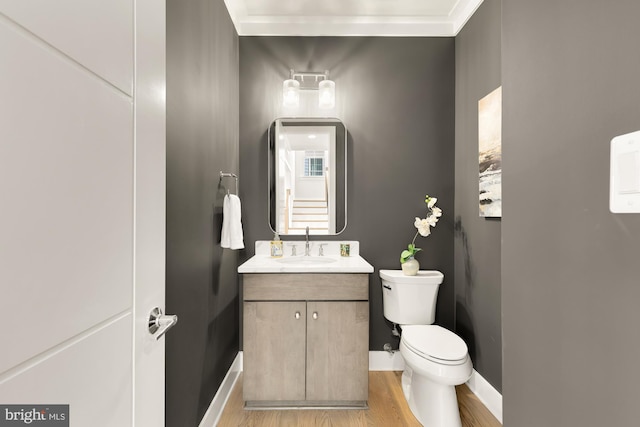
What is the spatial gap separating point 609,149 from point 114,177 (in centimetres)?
80

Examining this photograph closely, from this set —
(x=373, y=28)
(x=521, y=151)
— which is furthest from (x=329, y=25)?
(x=521, y=151)

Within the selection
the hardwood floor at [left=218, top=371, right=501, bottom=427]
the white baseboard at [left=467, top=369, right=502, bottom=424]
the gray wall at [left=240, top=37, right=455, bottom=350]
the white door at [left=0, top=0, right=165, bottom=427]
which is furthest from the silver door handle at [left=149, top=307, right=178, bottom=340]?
the white baseboard at [left=467, top=369, right=502, bottom=424]

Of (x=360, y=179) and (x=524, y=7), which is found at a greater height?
(x=524, y=7)

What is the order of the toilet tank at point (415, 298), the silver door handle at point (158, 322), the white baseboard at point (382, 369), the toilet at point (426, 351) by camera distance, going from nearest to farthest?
the silver door handle at point (158, 322) < the toilet at point (426, 351) < the white baseboard at point (382, 369) < the toilet tank at point (415, 298)

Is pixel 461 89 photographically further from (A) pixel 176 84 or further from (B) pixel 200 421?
(B) pixel 200 421

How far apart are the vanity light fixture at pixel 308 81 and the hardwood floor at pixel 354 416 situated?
2.13 m

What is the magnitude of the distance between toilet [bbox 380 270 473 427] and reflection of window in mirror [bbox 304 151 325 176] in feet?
3.15

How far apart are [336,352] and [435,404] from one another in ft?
2.01

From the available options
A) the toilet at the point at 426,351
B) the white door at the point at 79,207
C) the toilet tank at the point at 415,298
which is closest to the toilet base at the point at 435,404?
the toilet at the point at 426,351

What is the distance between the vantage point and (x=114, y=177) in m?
Answer: 0.51

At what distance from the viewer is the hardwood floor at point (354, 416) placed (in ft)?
5.74

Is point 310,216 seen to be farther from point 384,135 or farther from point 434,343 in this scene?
point 434,343

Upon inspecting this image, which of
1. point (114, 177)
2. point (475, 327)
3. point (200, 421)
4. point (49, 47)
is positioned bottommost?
point (200, 421)

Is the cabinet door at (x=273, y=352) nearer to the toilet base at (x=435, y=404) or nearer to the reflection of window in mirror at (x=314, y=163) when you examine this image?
the toilet base at (x=435, y=404)
